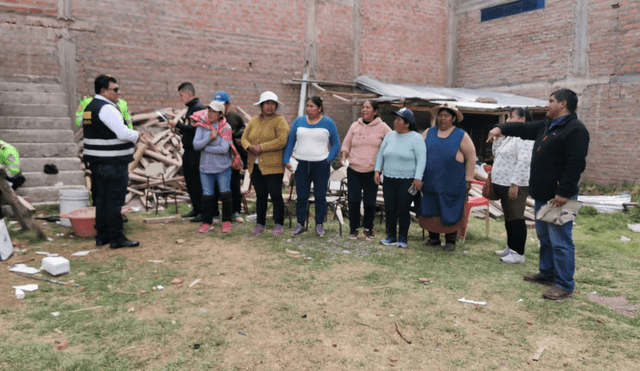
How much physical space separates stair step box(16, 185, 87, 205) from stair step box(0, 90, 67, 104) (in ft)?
7.67

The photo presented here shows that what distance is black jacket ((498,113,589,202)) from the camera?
148 inches

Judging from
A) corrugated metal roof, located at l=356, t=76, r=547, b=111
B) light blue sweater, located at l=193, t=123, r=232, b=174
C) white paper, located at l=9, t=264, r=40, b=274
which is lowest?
white paper, located at l=9, t=264, r=40, b=274

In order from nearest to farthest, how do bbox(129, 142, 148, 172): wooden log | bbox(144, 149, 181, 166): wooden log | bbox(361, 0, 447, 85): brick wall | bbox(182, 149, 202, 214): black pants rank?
bbox(182, 149, 202, 214): black pants → bbox(129, 142, 148, 172): wooden log → bbox(144, 149, 181, 166): wooden log → bbox(361, 0, 447, 85): brick wall

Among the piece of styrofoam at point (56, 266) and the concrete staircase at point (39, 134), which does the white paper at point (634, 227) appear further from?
the concrete staircase at point (39, 134)

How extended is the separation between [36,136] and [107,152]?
4260 millimetres

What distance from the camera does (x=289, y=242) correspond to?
586 centimetres

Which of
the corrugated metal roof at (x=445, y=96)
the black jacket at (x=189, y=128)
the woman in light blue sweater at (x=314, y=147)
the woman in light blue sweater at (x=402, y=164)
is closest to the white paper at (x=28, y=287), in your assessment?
the black jacket at (x=189, y=128)

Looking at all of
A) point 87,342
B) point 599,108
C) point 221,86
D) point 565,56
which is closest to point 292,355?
point 87,342

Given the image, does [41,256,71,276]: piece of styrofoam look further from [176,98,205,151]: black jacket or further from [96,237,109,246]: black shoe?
[176,98,205,151]: black jacket

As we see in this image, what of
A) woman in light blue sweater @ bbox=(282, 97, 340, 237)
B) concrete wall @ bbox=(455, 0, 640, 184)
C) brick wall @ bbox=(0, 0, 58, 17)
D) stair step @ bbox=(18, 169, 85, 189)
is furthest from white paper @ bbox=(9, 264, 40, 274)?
concrete wall @ bbox=(455, 0, 640, 184)

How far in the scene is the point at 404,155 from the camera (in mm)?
5406

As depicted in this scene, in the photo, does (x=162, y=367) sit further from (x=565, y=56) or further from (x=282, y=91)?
(x=565, y=56)

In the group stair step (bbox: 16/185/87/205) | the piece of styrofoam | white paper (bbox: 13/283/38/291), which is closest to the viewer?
white paper (bbox: 13/283/38/291)

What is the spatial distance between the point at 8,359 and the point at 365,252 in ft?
12.6
